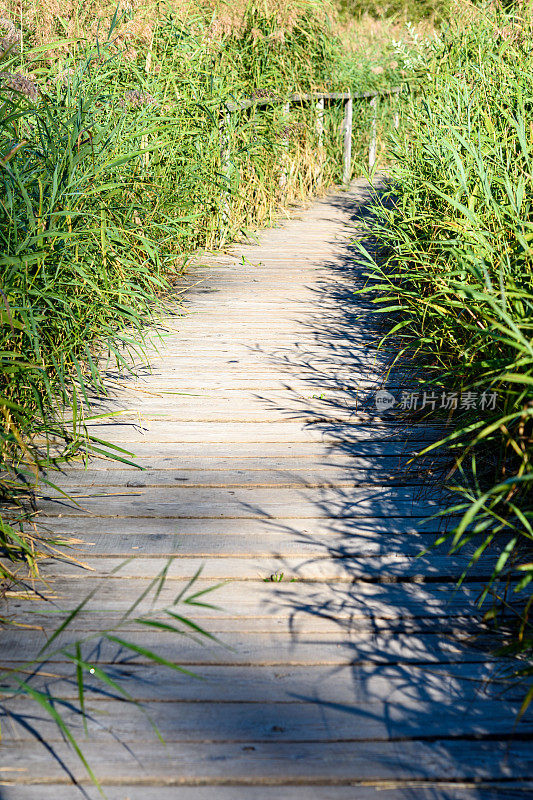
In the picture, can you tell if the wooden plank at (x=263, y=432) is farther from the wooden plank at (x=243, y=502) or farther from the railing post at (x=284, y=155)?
the railing post at (x=284, y=155)

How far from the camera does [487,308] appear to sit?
2611mm

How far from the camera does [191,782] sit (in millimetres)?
1416

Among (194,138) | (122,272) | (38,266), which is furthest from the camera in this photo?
(194,138)

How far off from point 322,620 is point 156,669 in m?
0.42

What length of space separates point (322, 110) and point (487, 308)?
610 centimetres

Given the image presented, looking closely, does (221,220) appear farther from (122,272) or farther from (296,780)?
(296,780)

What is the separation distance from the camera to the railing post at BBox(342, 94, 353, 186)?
8906 millimetres

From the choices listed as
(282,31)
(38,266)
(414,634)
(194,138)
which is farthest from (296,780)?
(282,31)

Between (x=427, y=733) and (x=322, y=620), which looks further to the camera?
(x=322, y=620)

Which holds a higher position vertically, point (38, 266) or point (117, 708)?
point (38, 266)

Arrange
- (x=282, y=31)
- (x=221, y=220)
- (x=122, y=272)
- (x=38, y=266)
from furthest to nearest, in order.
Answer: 1. (x=282, y=31)
2. (x=221, y=220)
3. (x=122, y=272)
4. (x=38, y=266)

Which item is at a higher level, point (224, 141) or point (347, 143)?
point (347, 143)

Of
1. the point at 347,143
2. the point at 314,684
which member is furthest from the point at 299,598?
the point at 347,143

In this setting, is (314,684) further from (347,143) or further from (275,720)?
(347,143)
